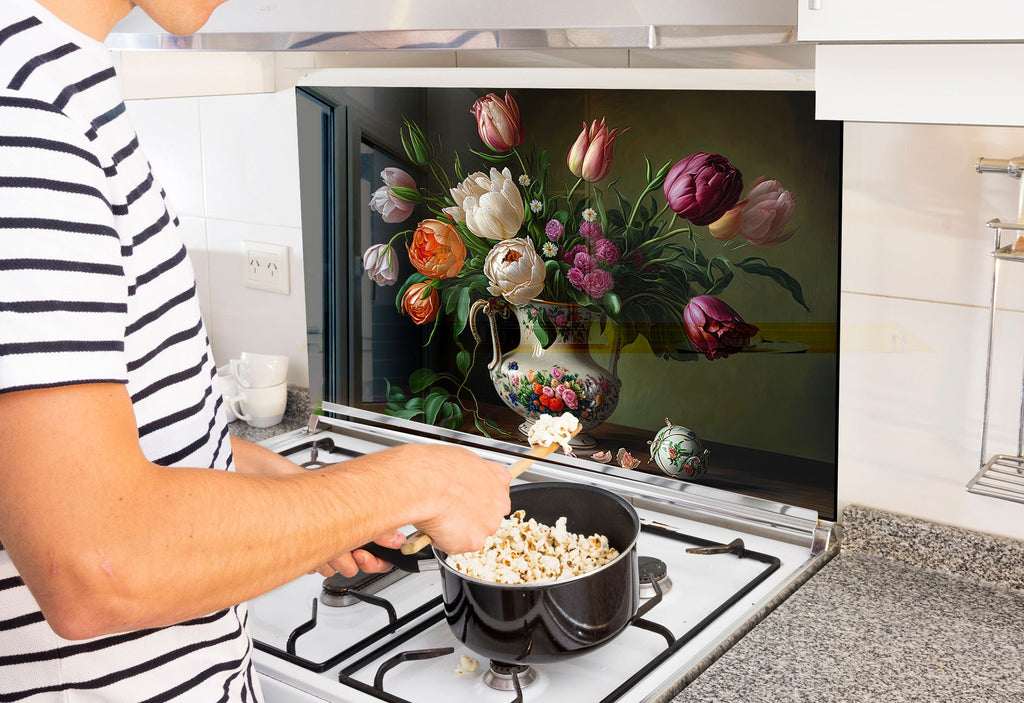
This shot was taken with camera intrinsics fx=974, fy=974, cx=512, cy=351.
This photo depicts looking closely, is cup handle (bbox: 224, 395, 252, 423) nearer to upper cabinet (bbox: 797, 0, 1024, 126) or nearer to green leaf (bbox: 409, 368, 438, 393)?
green leaf (bbox: 409, 368, 438, 393)

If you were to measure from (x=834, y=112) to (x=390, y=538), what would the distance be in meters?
0.51

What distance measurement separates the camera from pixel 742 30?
0.81m

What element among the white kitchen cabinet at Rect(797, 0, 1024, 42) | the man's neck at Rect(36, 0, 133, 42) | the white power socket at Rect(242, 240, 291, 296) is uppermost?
the white kitchen cabinet at Rect(797, 0, 1024, 42)

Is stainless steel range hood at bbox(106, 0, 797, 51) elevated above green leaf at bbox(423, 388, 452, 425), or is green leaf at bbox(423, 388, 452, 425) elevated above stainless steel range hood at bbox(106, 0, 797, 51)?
stainless steel range hood at bbox(106, 0, 797, 51)

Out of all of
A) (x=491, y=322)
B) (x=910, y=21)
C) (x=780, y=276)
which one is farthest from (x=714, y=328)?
(x=910, y=21)

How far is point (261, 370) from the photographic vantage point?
1643 millimetres

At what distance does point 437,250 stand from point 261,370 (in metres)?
0.43

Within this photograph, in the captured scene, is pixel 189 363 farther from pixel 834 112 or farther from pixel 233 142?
pixel 233 142

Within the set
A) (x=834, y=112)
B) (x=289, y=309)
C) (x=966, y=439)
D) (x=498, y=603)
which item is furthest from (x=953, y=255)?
(x=289, y=309)

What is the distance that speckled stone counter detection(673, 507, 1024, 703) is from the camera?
92 centimetres

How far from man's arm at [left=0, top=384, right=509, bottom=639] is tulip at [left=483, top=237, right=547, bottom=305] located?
28.5 inches

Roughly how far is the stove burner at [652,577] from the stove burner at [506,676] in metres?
0.20

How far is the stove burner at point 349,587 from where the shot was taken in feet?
3.74

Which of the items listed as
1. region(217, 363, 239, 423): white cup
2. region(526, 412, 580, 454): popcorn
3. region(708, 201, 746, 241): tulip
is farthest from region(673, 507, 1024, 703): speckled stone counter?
region(217, 363, 239, 423): white cup
